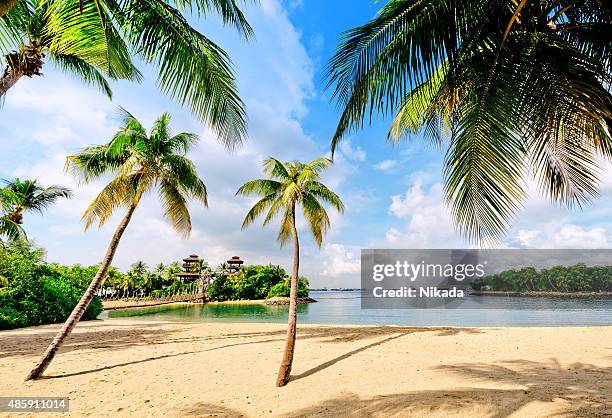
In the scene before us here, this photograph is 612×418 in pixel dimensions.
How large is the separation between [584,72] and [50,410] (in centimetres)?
976

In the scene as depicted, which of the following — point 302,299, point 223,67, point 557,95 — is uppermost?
point 223,67

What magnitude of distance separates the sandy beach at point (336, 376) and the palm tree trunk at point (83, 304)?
17.7 inches

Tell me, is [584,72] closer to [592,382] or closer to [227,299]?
[592,382]

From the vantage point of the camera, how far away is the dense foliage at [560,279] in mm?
85062

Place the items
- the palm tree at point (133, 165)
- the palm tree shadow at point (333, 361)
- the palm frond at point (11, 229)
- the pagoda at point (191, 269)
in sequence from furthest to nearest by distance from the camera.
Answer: the pagoda at point (191, 269)
the palm frond at point (11, 229)
the palm tree at point (133, 165)
the palm tree shadow at point (333, 361)

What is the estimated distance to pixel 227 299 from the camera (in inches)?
2886

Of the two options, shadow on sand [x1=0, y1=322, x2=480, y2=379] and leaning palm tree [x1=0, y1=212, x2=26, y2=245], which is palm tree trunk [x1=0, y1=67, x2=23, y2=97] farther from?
leaning palm tree [x1=0, y1=212, x2=26, y2=245]

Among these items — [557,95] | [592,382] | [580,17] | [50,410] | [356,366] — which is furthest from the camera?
[356,366]

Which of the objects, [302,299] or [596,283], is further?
[596,283]

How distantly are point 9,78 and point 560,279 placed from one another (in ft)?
356

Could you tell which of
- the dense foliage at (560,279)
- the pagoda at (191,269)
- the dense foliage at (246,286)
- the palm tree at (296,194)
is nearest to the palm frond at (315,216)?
the palm tree at (296,194)

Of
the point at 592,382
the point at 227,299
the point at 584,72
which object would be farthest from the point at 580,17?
the point at 227,299

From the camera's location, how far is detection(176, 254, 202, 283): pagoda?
84.6 metres

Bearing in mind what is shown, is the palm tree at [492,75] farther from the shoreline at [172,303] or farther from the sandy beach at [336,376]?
the shoreline at [172,303]
